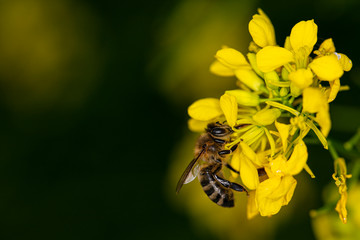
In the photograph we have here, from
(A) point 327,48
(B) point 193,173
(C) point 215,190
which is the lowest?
(C) point 215,190

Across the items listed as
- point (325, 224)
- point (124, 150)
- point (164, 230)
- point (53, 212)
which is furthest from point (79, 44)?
point (325, 224)

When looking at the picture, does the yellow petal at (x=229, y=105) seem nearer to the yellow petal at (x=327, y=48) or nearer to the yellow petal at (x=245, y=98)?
the yellow petal at (x=245, y=98)

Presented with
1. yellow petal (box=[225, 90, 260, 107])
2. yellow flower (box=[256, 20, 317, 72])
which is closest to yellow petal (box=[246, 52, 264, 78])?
yellow petal (box=[225, 90, 260, 107])

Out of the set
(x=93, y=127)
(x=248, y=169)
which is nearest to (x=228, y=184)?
(x=248, y=169)

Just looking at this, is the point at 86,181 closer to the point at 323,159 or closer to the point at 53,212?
the point at 53,212

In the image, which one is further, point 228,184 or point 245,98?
point 228,184

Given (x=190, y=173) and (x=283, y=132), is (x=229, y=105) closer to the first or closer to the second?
(x=283, y=132)

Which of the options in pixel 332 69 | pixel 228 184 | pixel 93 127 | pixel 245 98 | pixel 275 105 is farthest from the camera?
pixel 93 127
